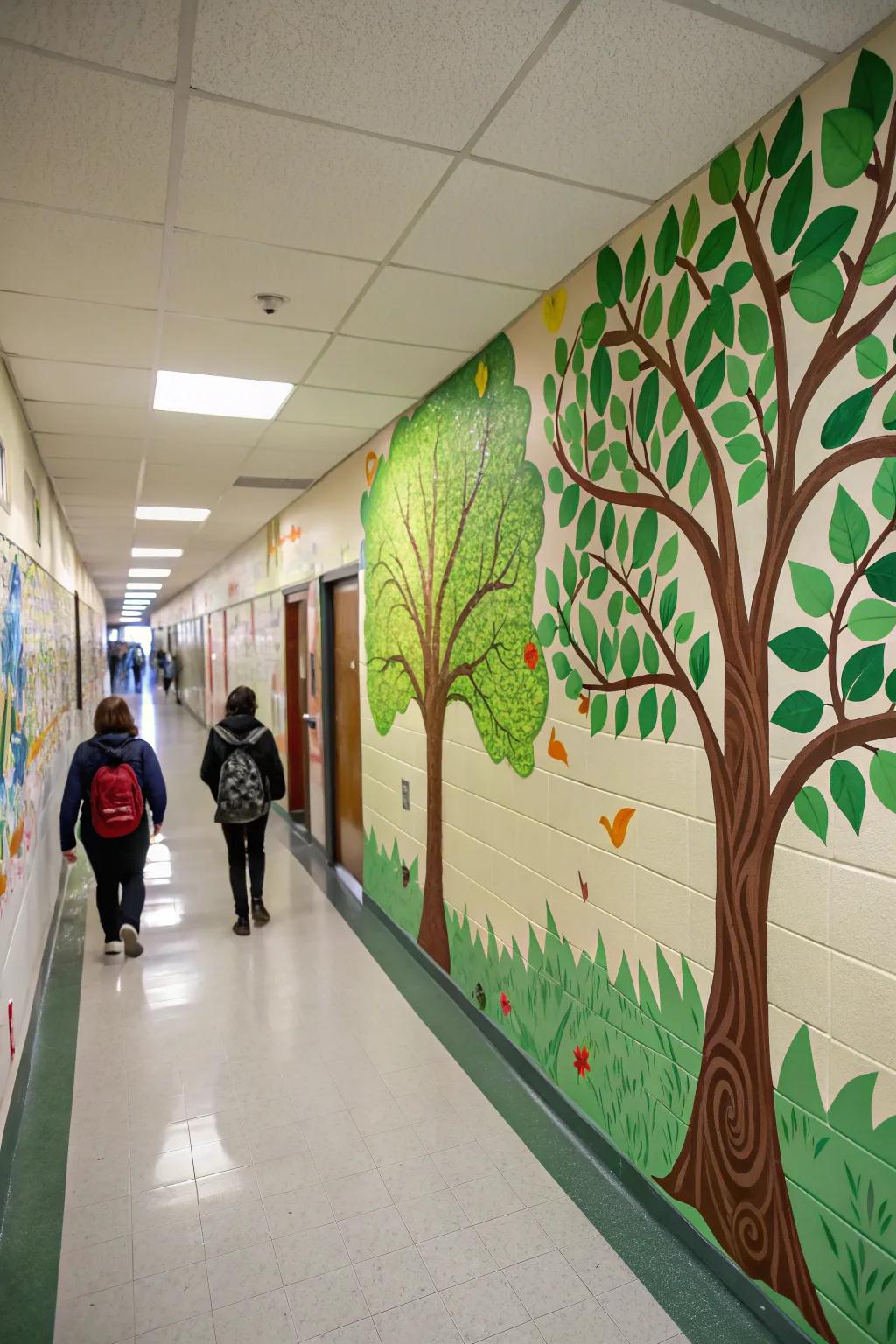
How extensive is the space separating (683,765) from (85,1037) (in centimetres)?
288

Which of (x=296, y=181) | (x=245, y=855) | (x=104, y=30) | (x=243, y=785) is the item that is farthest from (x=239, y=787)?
(x=104, y=30)

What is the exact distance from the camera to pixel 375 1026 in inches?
136

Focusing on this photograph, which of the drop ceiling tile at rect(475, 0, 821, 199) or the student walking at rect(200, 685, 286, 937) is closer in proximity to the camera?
the drop ceiling tile at rect(475, 0, 821, 199)

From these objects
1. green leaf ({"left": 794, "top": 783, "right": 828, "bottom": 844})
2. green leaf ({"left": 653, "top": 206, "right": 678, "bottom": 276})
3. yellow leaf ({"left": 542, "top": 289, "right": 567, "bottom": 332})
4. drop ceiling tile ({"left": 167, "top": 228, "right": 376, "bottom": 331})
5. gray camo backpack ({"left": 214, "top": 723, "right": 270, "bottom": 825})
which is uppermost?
drop ceiling tile ({"left": 167, "top": 228, "right": 376, "bottom": 331})

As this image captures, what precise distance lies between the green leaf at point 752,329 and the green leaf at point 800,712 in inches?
32.4

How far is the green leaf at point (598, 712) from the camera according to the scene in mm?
2475

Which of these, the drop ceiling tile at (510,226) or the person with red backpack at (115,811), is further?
the person with red backpack at (115,811)

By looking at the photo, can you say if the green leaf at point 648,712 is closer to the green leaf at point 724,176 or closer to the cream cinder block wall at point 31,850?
the green leaf at point 724,176

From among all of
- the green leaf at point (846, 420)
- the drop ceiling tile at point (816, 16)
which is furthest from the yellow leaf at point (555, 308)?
the green leaf at point (846, 420)

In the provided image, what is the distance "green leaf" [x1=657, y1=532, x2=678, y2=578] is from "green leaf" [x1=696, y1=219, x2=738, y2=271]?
0.68 metres

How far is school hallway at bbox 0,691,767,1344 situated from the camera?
6.48ft

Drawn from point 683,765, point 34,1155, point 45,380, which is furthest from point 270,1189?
point 45,380

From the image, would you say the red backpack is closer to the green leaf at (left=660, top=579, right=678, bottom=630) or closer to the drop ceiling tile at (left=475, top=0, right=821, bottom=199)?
the green leaf at (left=660, top=579, right=678, bottom=630)

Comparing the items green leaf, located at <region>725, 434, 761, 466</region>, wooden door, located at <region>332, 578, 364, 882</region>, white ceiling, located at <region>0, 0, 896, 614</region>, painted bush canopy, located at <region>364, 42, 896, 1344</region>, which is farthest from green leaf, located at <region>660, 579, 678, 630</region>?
wooden door, located at <region>332, 578, 364, 882</region>
